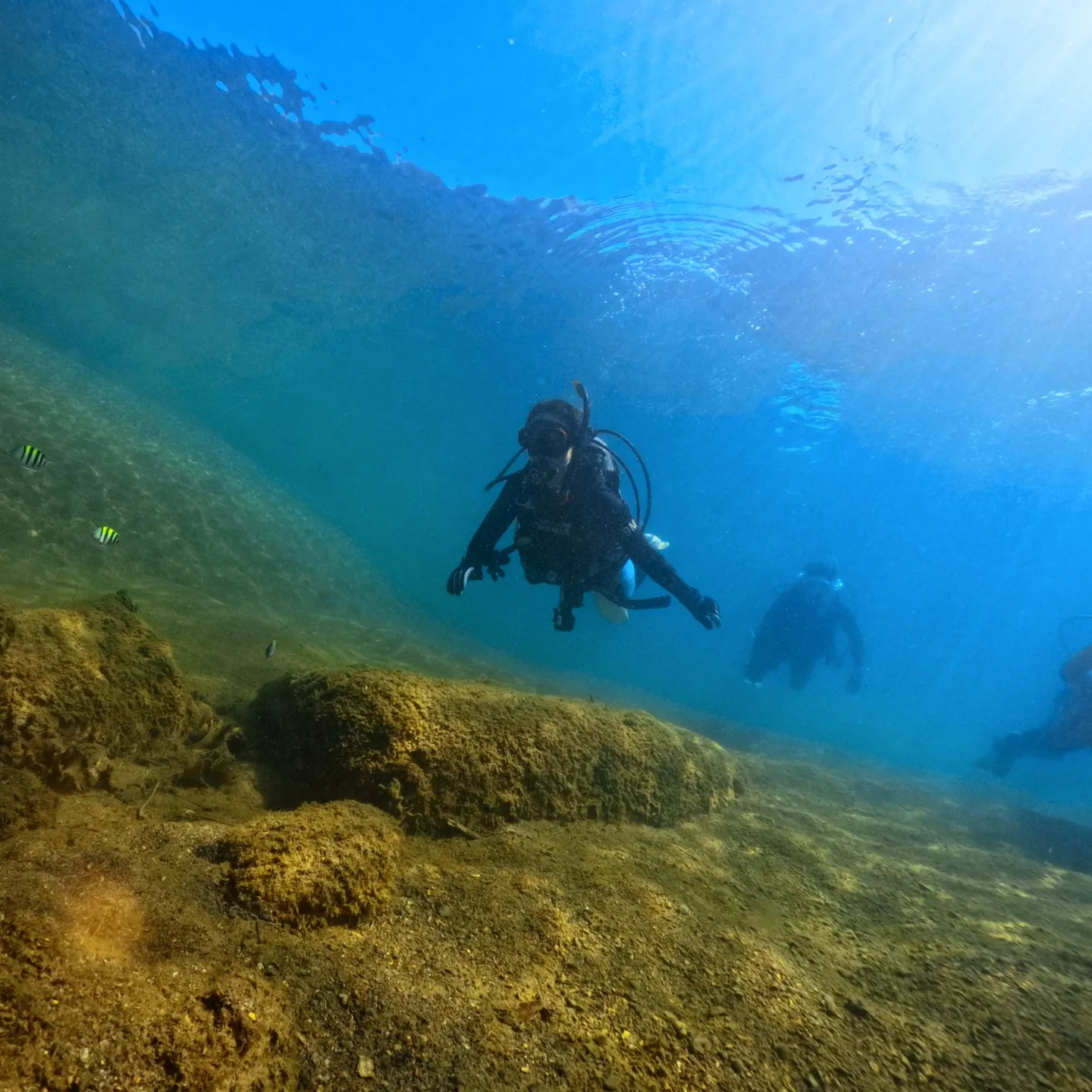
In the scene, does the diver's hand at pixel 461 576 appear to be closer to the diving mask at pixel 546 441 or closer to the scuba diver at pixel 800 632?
the diving mask at pixel 546 441

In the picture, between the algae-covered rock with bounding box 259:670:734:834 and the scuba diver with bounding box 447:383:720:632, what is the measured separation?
1.86 metres

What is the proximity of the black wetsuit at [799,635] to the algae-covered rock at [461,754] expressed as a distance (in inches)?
509

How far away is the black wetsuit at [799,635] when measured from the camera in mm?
15828

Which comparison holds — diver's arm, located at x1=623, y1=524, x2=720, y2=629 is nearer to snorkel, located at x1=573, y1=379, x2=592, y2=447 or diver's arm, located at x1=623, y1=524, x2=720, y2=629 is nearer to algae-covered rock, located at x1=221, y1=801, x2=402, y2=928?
snorkel, located at x1=573, y1=379, x2=592, y2=447

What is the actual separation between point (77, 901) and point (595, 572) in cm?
497

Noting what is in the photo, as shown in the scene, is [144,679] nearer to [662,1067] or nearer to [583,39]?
[662,1067]

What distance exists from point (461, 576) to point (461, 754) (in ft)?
8.49

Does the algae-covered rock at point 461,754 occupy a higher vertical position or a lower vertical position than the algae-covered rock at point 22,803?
higher

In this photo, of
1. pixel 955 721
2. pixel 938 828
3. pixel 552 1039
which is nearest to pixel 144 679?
pixel 552 1039

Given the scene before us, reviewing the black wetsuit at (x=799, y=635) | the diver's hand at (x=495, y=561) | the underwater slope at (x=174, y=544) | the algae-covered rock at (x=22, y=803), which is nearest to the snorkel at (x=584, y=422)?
the diver's hand at (x=495, y=561)

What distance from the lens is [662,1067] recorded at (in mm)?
1681

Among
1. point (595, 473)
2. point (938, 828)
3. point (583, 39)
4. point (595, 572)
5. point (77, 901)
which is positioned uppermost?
point (583, 39)

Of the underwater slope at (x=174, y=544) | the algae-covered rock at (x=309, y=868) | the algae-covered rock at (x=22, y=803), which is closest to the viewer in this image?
the algae-covered rock at (x=309, y=868)

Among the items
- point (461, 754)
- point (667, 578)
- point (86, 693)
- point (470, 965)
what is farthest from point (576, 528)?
point (470, 965)
